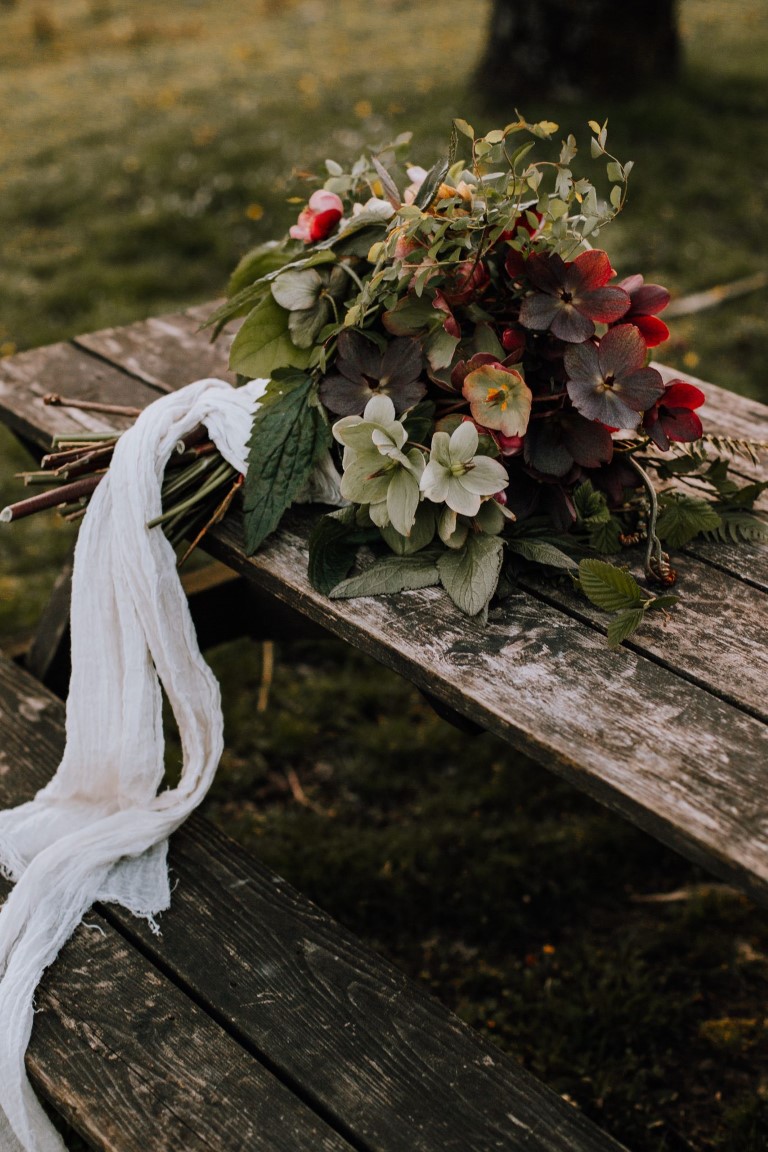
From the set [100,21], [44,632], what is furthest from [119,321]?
[100,21]

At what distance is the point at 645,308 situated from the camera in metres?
1.58

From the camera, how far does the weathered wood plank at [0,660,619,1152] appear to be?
140cm

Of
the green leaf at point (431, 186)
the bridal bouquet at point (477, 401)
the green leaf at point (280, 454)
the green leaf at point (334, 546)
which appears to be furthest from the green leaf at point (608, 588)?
the green leaf at point (431, 186)

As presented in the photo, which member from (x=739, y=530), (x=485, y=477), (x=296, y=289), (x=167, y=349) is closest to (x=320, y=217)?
(x=296, y=289)

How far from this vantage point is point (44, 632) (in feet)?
8.11

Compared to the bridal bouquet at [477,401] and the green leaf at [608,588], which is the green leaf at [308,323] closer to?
the bridal bouquet at [477,401]

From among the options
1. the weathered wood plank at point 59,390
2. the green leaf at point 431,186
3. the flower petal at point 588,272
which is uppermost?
the green leaf at point 431,186

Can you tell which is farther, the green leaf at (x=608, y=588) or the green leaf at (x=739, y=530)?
the green leaf at (x=739, y=530)

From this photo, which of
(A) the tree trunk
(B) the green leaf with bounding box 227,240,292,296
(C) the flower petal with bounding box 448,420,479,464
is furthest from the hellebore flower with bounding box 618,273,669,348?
(A) the tree trunk

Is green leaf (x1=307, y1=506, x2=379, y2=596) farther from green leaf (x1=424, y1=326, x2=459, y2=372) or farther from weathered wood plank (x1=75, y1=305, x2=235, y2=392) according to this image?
weathered wood plank (x1=75, y1=305, x2=235, y2=392)

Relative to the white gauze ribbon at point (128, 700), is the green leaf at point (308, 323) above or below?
above

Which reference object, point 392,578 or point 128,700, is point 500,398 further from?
point 128,700

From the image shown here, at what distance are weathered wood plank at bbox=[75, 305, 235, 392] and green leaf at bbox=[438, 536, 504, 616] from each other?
845 millimetres

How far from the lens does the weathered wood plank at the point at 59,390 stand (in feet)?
6.93
